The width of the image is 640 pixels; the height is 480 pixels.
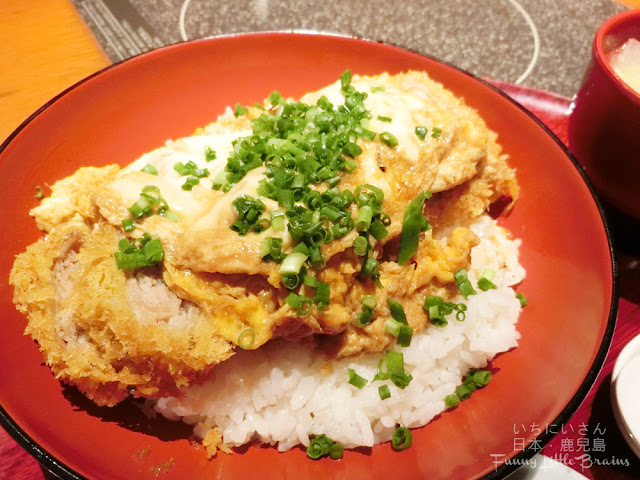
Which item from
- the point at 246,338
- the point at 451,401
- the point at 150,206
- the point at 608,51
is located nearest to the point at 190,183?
the point at 150,206

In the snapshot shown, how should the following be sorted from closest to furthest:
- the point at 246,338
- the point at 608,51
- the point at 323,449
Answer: the point at 246,338 → the point at 323,449 → the point at 608,51

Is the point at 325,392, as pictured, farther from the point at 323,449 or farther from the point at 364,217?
the point at 364,217

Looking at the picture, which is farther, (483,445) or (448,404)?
(448,404)

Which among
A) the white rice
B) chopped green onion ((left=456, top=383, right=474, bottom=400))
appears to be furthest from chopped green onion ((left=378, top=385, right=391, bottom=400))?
chopped green onion ((left=456, top=383, right=474, bottom=400))

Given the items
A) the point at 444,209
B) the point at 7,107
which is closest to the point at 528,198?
the point at 444,209

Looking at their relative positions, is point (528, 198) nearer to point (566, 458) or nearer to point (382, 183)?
point (382, 183)

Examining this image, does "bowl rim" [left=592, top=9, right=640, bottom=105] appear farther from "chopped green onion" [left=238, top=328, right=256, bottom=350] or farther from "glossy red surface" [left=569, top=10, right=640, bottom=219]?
"chopped green onion" [left=238, top=328, right=256, bottom=350]
